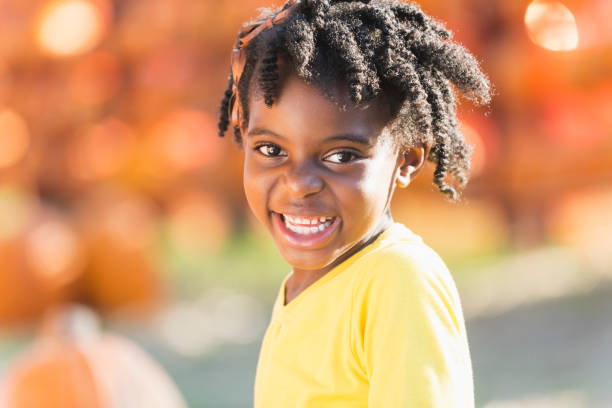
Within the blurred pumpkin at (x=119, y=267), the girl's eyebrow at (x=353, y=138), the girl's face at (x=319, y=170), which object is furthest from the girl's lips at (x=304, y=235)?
the blurred pumpkin at (x=119, y=267)

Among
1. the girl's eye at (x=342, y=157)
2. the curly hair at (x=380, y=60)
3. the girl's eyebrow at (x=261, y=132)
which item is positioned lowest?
the girl's eye at (x=342, y=157)

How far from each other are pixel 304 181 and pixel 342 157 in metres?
0.06

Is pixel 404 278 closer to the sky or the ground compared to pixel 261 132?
closer to the ground

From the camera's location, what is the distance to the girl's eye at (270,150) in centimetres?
104

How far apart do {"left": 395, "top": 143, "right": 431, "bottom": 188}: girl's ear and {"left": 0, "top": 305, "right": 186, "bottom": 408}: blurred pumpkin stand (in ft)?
4.51

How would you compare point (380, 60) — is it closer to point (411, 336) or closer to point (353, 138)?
point (353, 138)

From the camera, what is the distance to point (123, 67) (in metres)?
5.19

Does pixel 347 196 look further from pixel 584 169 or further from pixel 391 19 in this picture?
pixel 584 169

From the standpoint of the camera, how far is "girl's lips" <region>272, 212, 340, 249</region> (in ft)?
3.32

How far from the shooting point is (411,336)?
85cm

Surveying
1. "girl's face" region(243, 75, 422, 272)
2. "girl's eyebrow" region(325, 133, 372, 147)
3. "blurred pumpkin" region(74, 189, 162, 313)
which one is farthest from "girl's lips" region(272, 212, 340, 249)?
"blurred pumpkin" region(74, 189, 162, 313)

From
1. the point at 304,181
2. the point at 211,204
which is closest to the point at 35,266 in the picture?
the point at 211,204

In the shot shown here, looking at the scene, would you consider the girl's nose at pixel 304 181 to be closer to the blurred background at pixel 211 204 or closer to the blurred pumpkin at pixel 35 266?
the blurred background at pixel 211 204

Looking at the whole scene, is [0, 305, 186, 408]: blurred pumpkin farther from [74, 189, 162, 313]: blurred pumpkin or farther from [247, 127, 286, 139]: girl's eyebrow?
[74, 189, 162, 313]: blurred pumpkin
